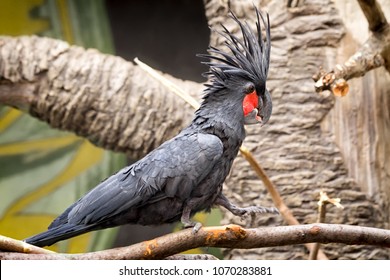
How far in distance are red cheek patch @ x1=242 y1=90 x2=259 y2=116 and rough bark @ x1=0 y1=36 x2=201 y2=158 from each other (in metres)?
0.58

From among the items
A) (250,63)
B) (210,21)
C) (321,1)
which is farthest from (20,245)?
(321,1)

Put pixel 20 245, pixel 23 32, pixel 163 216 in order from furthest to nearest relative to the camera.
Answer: pixel 23 32 → pixel 163 216 → pixel 20 245

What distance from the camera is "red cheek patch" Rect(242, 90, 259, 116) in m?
1.10

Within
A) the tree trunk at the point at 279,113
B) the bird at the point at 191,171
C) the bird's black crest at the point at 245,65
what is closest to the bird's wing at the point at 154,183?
the bird at the point at 191,171

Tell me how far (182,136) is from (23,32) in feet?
2.79

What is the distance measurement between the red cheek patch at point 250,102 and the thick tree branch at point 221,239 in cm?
21

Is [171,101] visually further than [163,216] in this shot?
Yes

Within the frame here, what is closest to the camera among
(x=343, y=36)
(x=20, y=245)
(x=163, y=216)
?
(x=20, y=245)

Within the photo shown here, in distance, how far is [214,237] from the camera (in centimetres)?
101

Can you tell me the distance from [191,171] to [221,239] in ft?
0.40

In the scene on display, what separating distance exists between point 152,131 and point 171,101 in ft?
0.31

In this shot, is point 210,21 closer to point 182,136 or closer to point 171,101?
point 171,101
